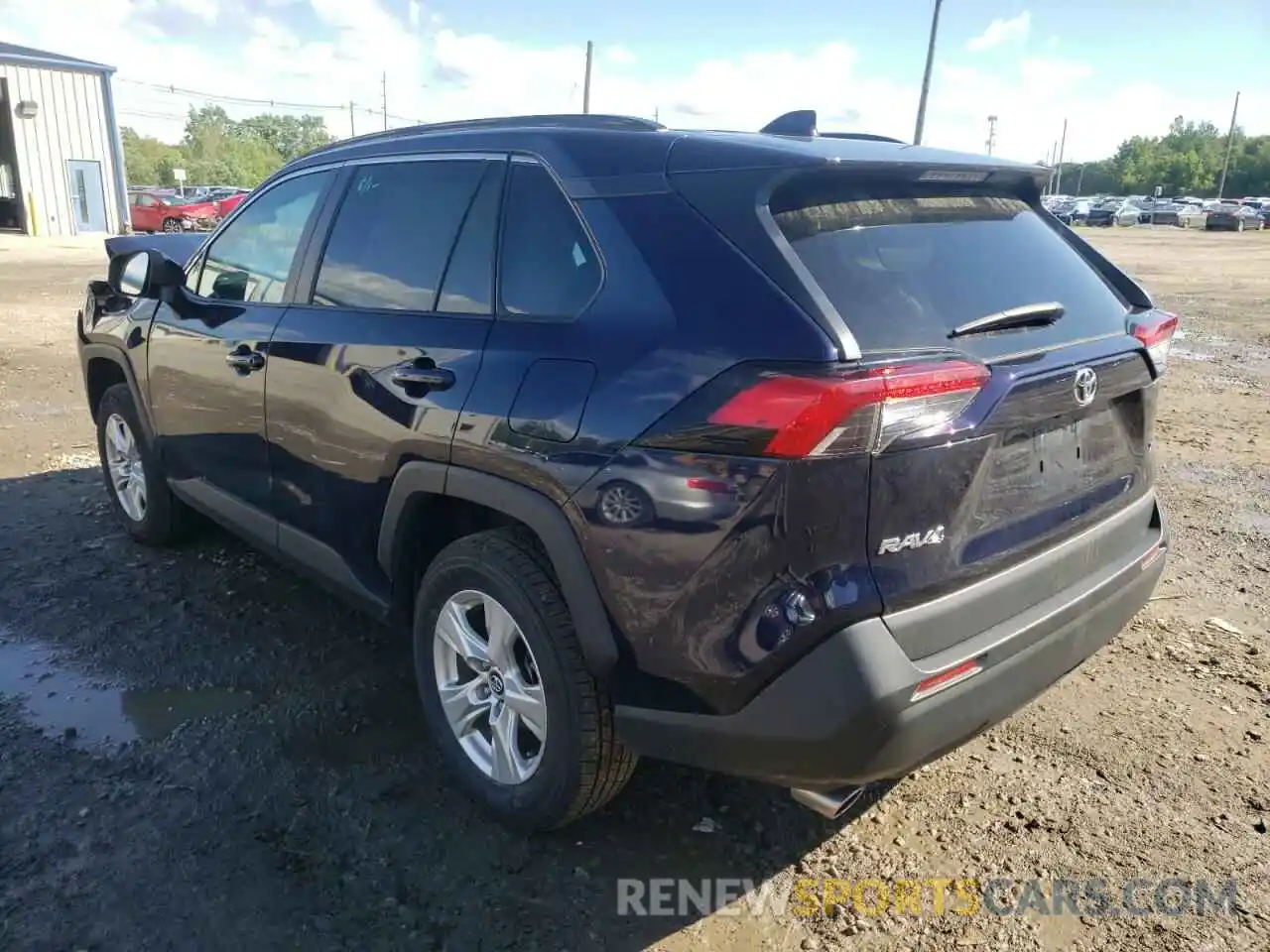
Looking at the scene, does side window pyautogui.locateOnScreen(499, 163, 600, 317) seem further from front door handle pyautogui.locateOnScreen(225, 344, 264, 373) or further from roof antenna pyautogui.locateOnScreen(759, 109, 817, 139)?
front door handle pyautogui.locateOnScreen(225, 344, 264, 373)

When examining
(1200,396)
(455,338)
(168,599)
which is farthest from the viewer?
(1200,396)

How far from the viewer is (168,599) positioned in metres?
4.19

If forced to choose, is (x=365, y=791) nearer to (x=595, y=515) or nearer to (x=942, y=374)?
(x=595, y=515)

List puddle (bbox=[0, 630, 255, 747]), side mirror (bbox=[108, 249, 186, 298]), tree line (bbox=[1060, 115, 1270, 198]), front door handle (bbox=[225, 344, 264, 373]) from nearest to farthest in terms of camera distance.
Answer: puddle (bbox=[0, 630, 255, 747]) < front door handle (bbox=[225, 344, 264, 373]) < side mirror (bbox=[108, 249, 186, 298]) < tree line (bbox=[1060, 115, 1270, 198])

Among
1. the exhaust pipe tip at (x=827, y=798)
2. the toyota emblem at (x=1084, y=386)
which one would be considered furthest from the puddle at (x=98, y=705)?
the toyota emblem at (x=1084, y=386)

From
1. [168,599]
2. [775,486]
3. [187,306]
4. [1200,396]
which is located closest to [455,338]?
[775,486]

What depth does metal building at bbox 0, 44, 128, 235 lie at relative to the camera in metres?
27.8

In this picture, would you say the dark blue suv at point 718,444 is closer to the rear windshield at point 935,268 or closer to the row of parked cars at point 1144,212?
the rear windshield at point 935,268

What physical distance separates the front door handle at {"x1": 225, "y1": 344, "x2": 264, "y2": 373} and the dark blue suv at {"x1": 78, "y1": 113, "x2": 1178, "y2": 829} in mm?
245

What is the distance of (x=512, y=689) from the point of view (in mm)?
2645

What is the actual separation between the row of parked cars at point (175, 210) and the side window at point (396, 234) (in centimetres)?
2984

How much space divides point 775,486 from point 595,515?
18.3 inches

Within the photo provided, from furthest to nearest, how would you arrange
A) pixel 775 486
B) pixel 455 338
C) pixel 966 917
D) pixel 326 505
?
pixel 326 505
pixel 455 338
pixel 966 917
pixel 775 486

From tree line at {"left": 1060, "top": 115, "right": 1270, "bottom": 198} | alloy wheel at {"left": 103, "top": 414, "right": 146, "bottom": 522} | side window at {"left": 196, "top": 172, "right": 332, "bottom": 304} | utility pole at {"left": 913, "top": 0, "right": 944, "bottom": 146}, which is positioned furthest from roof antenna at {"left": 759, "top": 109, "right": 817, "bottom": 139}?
tree line at {"left": 1060, "top": 115, "right": 1270, "bottom": 198}
